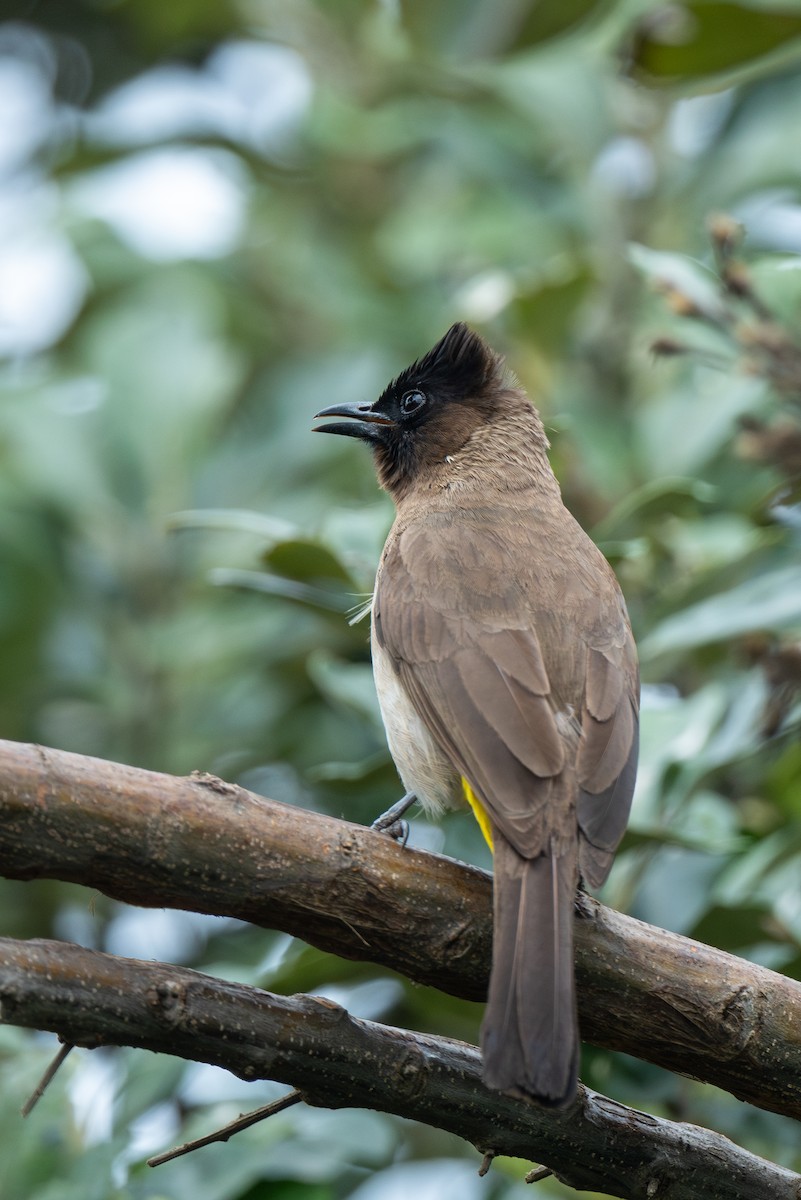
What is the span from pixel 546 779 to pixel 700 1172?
0.66 meters

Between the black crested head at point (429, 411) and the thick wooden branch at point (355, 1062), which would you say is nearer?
the thick wooden branch at point (355, 1062)

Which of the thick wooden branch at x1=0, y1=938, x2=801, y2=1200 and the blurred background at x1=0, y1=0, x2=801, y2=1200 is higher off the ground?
the blurred background at x1=0, y1=0, x2=801, y2=1200

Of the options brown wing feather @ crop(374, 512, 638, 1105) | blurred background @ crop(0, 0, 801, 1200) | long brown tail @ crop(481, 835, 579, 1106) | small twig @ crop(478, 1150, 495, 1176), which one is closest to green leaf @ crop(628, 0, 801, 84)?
blurred background @ crop(0, 0, 801, 1200)

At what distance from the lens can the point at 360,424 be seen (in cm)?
390

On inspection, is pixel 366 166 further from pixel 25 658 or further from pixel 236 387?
pixel 25 658

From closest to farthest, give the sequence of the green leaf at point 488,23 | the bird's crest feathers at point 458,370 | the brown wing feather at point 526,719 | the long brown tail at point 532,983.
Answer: the long brown tail at point 532,983, the brown wing feather at point 526,719, the green leaf at point 488,23, the bird's crest feathers at point 458,370

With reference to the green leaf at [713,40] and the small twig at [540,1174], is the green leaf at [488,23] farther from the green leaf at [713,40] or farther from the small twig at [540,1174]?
the small twig at [540,1174]

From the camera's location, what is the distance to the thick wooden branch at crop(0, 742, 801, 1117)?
1944 millimetres

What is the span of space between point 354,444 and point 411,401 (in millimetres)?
779

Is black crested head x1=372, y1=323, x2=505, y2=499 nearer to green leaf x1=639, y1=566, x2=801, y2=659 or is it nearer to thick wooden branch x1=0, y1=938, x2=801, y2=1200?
green leaf x1=639, y1=566, x2=801, y2=659

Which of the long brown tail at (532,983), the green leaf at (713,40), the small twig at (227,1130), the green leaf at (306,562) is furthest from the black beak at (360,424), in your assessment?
the small twig at (227,1130)

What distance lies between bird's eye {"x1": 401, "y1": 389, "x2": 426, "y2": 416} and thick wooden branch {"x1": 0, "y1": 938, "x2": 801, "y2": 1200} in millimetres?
2064

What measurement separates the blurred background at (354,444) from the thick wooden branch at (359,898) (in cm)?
51

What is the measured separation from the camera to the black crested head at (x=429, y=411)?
3.79 m
